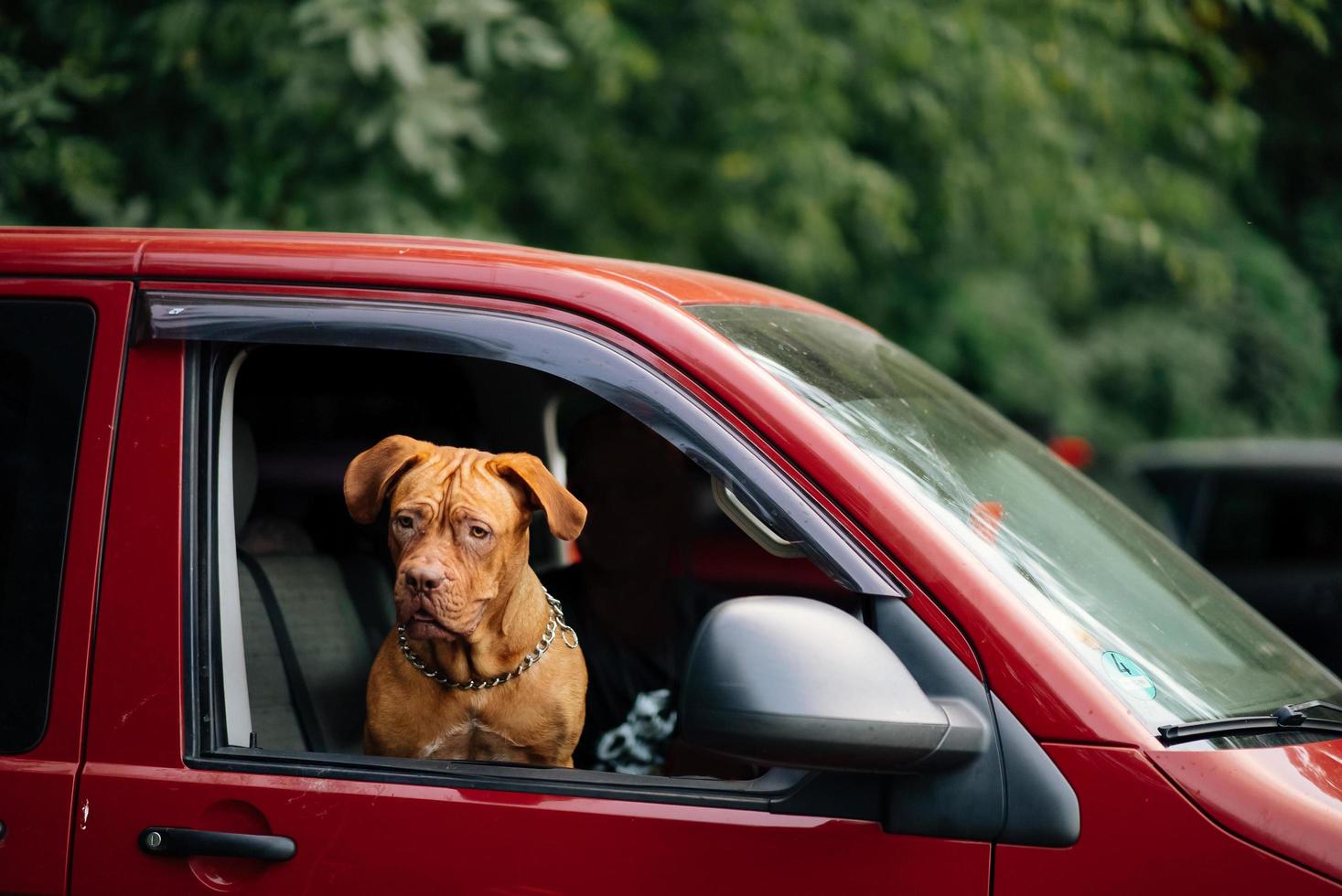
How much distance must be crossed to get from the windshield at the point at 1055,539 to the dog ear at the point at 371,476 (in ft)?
2.08

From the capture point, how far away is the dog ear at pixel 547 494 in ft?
7.35

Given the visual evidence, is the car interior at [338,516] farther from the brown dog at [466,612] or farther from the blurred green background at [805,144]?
the blurred green background at [805,144]

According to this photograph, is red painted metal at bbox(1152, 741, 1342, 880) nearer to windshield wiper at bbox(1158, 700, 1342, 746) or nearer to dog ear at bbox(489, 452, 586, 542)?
windshield wiper at bbox(1158, 700, 1342, 746)

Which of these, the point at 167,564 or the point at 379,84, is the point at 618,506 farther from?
the point at 379,84

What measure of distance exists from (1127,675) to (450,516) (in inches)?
45.3

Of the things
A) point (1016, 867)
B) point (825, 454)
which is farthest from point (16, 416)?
point (1016, 867)

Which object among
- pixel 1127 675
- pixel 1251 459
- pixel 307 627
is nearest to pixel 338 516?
pixel 307 627

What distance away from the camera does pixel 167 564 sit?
1.98 meters

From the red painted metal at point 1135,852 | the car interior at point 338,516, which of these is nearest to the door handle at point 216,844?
the car interior at point 338,516

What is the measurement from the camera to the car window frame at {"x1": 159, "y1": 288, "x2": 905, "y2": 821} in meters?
1.81

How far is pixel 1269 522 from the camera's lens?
641 centimetres

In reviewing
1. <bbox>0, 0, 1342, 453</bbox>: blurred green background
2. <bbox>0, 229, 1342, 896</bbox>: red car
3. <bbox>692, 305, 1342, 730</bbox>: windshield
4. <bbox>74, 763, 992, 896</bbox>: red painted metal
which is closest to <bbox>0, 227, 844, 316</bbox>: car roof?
<bbox>0, 229, 1342, 896</bbox>: red car

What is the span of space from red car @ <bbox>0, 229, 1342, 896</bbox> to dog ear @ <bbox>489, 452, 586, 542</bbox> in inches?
10.5

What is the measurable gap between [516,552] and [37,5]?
151 inches
